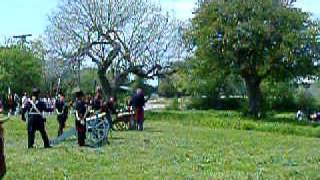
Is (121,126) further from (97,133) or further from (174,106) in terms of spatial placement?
(174,106)

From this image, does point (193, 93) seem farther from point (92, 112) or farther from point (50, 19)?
point (92, 112)

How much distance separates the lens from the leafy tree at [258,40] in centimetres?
4934

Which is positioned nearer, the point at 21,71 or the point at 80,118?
the point at 80,118

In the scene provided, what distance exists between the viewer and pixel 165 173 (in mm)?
13570

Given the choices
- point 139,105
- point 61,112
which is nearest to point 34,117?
point 61,112

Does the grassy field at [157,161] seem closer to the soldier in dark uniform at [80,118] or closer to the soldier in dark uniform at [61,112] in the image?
the soldier in dark uniform at [80,118]

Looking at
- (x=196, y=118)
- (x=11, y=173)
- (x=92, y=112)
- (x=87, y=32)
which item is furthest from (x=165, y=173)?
(x=87, y=32)

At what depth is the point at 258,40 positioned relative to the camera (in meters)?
49.9

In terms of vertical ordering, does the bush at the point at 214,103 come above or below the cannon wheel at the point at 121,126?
above

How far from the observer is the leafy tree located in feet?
162

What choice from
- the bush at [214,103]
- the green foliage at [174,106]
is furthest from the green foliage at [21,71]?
the bush at [214,103]

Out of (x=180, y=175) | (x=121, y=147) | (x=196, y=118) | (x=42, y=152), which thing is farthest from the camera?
(x=196, y=118)

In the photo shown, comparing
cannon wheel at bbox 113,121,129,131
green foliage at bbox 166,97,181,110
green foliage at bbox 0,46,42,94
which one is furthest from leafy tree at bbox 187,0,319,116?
green foliage at bbox 0,46,42,94

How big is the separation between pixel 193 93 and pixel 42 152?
60039 mm
